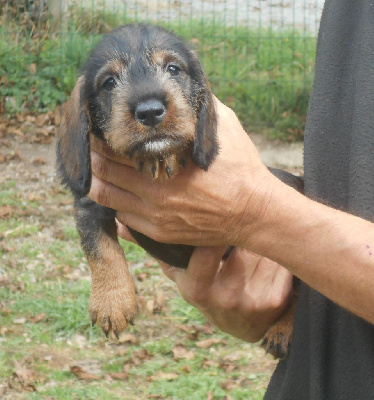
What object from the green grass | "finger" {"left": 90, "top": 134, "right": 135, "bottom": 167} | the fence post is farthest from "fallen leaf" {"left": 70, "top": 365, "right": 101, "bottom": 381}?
the fence post

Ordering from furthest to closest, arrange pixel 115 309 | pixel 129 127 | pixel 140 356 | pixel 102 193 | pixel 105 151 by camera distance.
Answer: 1. pixel 140 356
2. pixel 115 309
3. pixel 105 151
4. pixel 102 193
5. pixel 129 127

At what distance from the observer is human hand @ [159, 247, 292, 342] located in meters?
3.21

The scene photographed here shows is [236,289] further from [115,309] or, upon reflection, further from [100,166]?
[100,166]

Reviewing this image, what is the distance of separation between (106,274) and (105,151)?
758 mm

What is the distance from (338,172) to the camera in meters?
2.73

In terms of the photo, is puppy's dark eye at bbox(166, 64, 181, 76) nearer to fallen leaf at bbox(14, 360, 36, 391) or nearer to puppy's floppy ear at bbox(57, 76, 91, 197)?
puppy's floppy ear at bbox(57, 76, 91, 197)

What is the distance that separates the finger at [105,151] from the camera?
2967 mm

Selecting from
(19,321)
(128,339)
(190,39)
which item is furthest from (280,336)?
(190,39)

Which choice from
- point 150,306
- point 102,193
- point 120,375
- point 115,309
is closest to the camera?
point 102,193

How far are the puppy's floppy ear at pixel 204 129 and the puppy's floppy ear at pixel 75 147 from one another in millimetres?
479

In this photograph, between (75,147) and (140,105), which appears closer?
(140,105)

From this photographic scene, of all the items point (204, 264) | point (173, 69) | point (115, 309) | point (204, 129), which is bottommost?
point (115, 309)

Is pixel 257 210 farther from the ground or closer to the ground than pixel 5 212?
farther from the ground

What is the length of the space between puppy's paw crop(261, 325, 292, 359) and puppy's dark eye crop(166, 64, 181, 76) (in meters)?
1.31
